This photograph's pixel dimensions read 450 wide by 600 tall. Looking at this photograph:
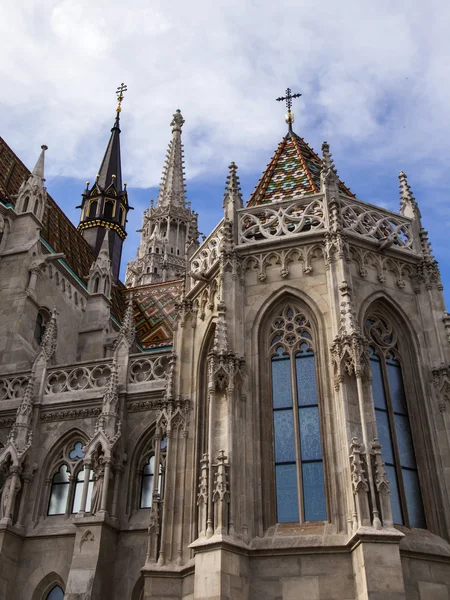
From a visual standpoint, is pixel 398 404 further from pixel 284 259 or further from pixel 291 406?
pixel 284 259

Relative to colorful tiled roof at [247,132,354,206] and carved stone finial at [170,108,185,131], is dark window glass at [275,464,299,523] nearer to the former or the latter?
colorful tiled roof at [247,132,354,206]

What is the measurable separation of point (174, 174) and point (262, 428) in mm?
42407

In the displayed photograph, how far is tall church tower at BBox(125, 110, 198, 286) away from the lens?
148 feet

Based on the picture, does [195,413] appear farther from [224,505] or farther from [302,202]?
[302,202]

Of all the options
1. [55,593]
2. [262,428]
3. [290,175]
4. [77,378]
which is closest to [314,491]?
[262,428]

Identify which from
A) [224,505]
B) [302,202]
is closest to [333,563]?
[224,505]

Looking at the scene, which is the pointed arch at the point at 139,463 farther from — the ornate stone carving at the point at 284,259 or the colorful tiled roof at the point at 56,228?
the colorful tiled roof at the point at 56,228

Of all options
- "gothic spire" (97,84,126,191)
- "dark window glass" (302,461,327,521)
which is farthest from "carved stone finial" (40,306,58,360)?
"gothic spire" (97,84,126,191)

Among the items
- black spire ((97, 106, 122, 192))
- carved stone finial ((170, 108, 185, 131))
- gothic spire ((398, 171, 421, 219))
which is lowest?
gothic spire ((398, 171, 421, 219))

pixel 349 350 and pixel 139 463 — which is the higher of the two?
pixel 349 350

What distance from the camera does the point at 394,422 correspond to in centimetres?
1056

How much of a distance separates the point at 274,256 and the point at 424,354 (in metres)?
3.06

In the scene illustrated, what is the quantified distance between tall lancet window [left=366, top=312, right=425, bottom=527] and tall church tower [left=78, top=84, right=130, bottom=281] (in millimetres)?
21474

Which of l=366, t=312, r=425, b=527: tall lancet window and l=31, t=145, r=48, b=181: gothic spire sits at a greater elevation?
l=31, t=145, r=48, b=181: gothic spire
